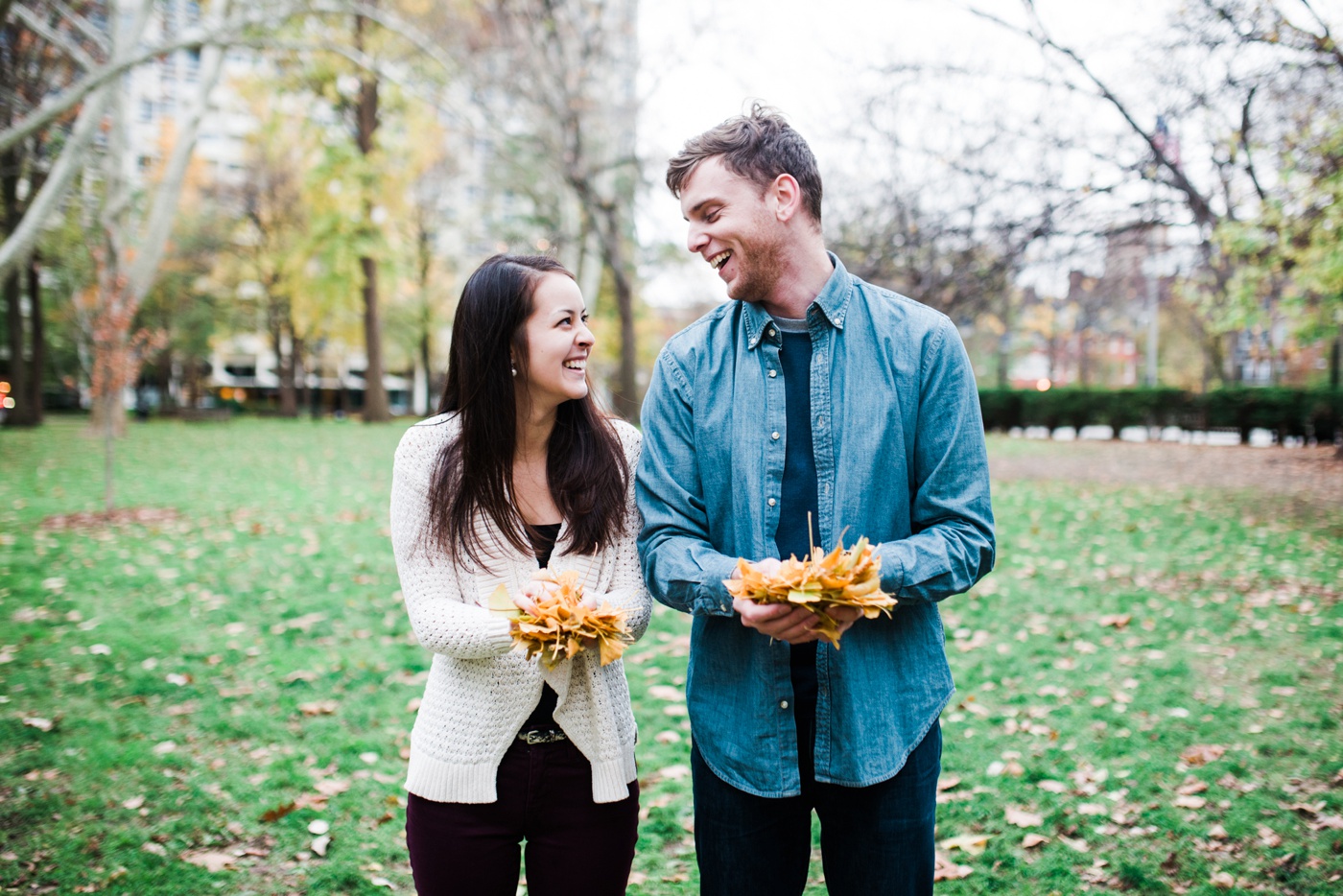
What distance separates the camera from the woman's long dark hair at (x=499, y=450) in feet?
7.84

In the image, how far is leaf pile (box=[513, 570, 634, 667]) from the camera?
2.07 metres

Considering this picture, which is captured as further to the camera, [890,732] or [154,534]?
Result: [154,534]

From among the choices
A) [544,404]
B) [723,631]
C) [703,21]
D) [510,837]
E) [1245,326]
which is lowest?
[510,837]

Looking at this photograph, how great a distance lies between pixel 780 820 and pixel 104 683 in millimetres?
5450

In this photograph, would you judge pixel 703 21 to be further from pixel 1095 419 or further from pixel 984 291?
pixel 1095 419

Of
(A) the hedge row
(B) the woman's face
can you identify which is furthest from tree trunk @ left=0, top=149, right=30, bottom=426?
(A) the hedge row

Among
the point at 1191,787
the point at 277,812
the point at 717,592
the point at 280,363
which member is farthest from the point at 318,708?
the point at 280,363

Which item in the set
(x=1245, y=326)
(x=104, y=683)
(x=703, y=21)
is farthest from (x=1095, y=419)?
(x=104, y=683)

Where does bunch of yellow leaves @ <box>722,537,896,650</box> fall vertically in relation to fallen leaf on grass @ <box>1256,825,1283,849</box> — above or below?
above

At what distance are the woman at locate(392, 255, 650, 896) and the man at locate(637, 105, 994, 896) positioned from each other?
8.3 inches

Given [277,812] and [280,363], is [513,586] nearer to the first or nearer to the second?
[277,812]

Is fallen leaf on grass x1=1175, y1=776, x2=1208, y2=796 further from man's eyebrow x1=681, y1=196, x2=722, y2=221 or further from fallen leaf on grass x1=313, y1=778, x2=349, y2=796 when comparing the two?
fallen leaf on grass x1=313, y1=778, x2=349, y2=796

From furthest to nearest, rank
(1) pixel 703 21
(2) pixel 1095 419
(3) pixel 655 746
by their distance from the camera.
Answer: (2) pixel 1095 419
(1) pixel 703 21
(3) pixel 655 746

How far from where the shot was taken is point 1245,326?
Answer: 523 inches
